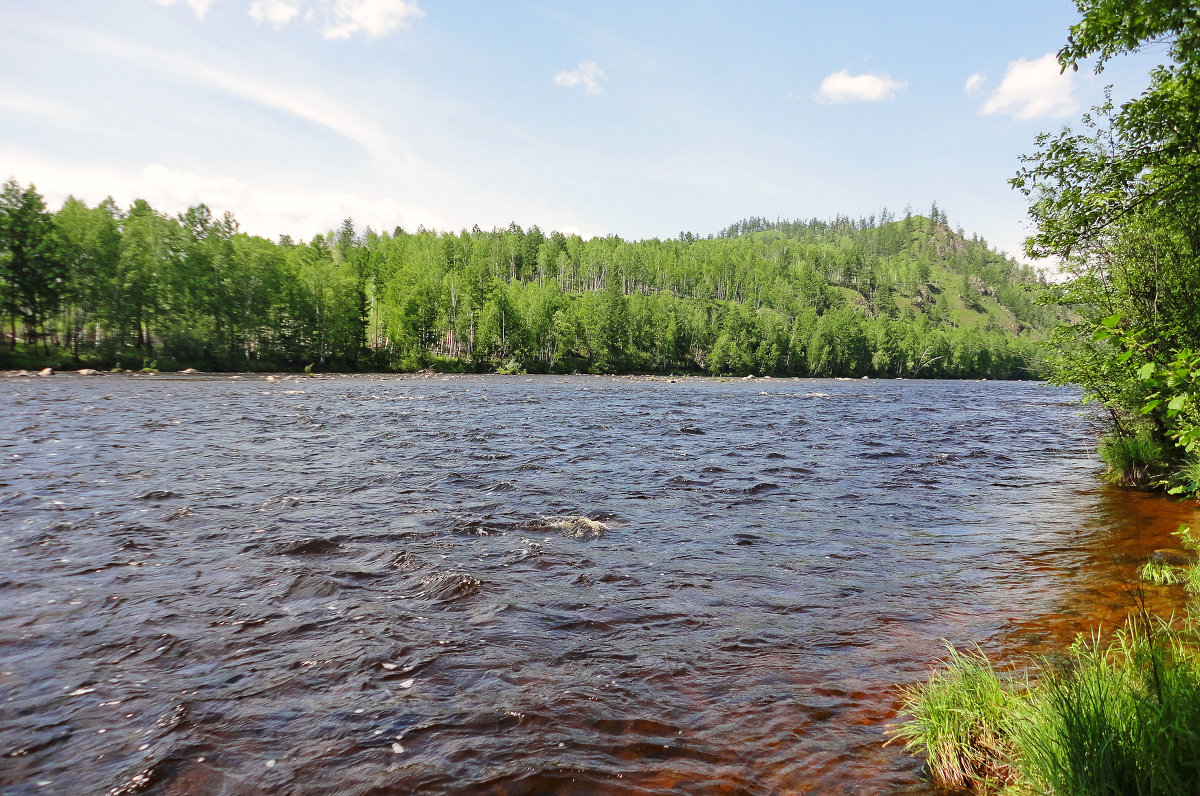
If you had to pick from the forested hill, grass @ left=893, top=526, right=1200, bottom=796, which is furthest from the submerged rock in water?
the forested hill

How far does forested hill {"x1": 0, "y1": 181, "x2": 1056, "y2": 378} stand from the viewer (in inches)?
2682

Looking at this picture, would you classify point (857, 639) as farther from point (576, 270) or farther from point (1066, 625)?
point (576, 270)

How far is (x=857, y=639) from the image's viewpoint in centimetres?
786

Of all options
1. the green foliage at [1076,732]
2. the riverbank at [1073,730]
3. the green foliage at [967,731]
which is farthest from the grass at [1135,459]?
the green foliage at [967,731]

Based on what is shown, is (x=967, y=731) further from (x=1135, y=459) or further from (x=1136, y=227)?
(x=1135, y=459)

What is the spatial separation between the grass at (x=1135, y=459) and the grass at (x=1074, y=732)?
15.0 metres

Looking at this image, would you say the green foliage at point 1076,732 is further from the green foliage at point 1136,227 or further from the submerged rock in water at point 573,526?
the submerged rock in water at point 573,526

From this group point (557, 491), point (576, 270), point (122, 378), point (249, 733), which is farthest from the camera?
point (576, 270)

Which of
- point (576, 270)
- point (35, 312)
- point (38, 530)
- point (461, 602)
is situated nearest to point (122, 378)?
point (35, 312)

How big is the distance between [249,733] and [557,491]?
35.2ft

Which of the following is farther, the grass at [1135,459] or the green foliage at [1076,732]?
the grass at [1135,459]

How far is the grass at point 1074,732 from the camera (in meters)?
3.49

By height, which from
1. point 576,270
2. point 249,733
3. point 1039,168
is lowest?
point 249,733

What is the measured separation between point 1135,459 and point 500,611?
746 inches
